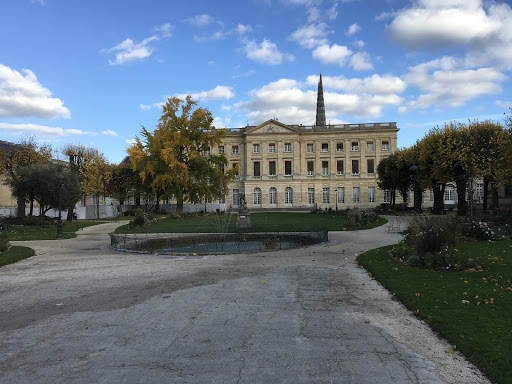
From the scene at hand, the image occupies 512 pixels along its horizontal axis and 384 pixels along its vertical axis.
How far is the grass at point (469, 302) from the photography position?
418 cm

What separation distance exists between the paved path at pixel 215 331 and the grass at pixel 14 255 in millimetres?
3020

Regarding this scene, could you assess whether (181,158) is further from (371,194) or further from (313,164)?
(371,194)

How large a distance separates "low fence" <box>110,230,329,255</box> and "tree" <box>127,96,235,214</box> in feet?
60.7

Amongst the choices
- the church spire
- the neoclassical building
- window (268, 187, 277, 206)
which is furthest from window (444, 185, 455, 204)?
the church spire

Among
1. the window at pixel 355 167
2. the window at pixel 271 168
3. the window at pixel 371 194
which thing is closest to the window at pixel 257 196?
the window at pixel 271 168

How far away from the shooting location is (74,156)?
41188mm

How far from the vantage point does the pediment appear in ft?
202

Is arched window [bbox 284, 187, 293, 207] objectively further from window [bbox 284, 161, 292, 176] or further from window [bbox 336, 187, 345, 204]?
window [bbox 336, 187, 345, 204]

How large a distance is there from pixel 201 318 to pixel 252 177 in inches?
2254

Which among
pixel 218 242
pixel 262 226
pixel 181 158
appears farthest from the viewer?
pixel 181 158

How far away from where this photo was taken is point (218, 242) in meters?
17.8

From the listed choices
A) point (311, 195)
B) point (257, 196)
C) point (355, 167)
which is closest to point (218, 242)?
point (257, 196)

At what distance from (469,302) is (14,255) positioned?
1408 centimetres

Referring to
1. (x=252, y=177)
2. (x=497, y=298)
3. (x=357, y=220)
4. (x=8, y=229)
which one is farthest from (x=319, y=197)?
(x=497, y=298)
